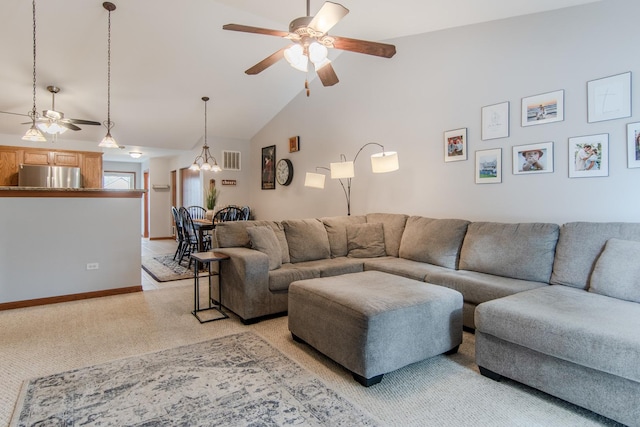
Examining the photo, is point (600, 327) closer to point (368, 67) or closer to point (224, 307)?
point (224, 307)

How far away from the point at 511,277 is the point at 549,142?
128cm

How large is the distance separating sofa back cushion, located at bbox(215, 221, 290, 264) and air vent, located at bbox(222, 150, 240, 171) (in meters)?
4.17

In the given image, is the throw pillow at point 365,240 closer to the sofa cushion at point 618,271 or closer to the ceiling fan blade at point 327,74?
the ceiling fan blade at point 327,74

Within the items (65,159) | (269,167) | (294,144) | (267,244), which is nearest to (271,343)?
(267,244)

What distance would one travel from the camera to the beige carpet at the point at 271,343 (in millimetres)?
1842

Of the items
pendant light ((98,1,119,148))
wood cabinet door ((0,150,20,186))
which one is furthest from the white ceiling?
wood cabinet door ((0,150,20,186))

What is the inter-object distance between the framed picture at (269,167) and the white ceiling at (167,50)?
2.75ft

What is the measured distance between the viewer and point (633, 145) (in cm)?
270

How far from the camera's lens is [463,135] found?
3834 mm

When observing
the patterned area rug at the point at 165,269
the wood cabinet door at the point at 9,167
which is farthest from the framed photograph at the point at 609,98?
the wood cabinet door at the point at 9,167

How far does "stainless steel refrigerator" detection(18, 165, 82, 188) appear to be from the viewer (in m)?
6.25

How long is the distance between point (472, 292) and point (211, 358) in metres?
2.04

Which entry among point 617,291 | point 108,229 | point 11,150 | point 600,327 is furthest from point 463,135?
point 11,150

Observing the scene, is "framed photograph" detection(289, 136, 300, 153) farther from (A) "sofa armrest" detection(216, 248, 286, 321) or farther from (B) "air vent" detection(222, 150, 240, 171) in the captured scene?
(A) "sofa armrest" detection(216, 248, 286, 321)
